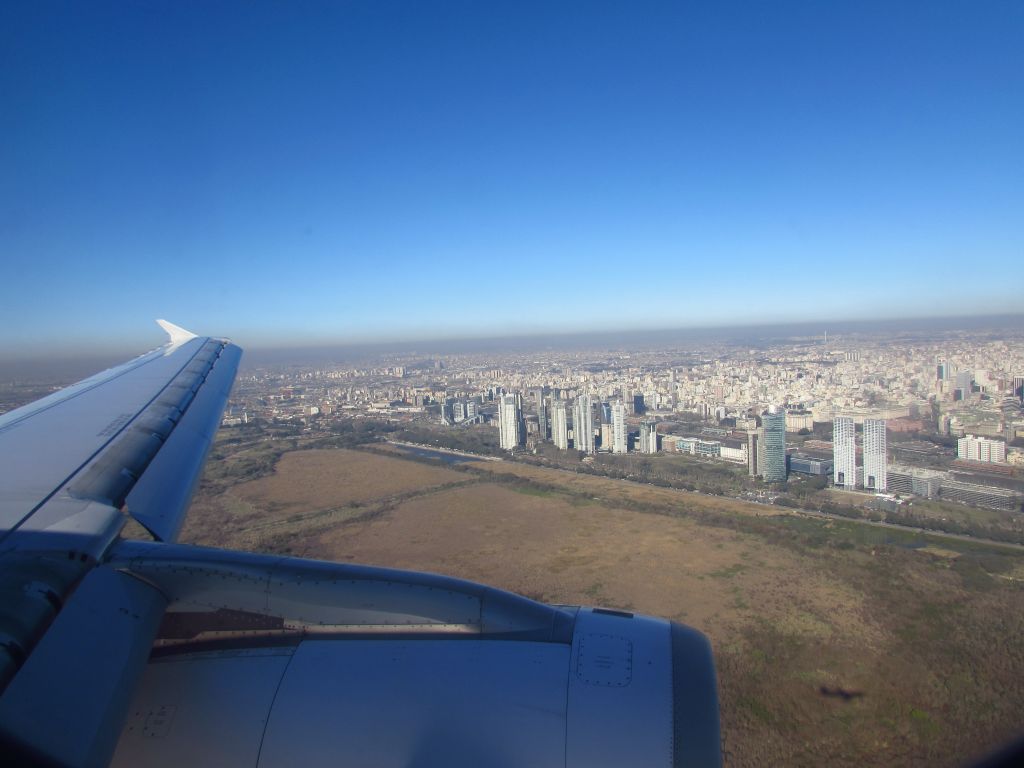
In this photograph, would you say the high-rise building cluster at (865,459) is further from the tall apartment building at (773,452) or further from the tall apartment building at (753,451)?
the tall apartment building at (753,451)

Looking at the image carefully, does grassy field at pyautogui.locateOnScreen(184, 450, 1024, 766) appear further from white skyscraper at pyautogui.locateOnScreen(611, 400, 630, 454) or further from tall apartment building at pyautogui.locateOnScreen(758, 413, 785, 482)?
white skyscraper at pyautogui.locateOnScreen(611, 400, 630, 454)

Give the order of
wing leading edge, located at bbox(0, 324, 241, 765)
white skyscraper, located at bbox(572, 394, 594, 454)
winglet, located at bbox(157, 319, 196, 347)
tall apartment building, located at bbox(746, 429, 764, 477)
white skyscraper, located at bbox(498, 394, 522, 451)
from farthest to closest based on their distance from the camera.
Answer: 1. white skyscraper, located at bbox(498, 394, 522, 451)
2. white skyscraper, located at bbox(572, 394, 594, 454)
3. tall apartment building, located at bbox(746, 429, 764, 477)
4. winglet, located at bbox(157, 319, 196, 347)
5. wing leading edge, located at bbox(0, 324, 241, 765)

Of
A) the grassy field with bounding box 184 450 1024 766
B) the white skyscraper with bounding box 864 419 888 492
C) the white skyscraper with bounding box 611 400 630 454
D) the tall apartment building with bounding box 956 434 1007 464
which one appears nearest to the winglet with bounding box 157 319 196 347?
the grassy field with bounding box 184 450 1024 766

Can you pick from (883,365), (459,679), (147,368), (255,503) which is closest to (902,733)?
(459,679)

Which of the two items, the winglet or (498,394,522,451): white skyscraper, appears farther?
(498,394,522,451): white skyscraper

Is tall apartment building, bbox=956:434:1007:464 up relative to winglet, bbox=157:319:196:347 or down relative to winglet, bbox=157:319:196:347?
down

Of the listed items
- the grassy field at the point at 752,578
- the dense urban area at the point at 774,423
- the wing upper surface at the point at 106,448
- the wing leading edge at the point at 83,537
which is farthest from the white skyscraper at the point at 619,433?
the wing leading edge at the point at 83,537

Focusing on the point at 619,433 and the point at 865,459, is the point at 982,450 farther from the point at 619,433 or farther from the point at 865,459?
the point at 619,433

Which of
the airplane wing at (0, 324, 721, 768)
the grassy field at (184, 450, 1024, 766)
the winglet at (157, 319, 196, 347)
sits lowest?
the grassy field at (184, 450, 1024, 766)
